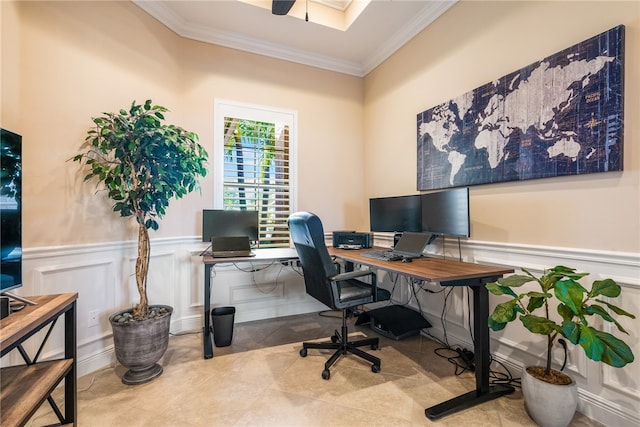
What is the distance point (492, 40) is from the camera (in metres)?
2.21

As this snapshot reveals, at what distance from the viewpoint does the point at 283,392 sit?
1.92 meters

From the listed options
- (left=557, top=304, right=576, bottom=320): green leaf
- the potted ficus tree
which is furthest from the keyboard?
the potted ficus tree

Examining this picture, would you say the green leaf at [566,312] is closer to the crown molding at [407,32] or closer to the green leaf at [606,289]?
the green leaf at [606,289]

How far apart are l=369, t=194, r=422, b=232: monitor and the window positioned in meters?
1.03

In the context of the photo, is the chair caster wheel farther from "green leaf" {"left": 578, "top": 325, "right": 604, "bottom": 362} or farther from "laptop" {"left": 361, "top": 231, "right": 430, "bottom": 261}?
"green leaf" {"left": 578, "top": 325, "right": 604, "bottom": 362}

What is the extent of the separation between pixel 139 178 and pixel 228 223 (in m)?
0.97

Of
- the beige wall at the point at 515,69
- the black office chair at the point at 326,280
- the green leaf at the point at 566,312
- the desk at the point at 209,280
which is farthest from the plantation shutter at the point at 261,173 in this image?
the green leaf at the point at 566,312

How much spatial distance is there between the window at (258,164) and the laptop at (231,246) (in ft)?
1.59

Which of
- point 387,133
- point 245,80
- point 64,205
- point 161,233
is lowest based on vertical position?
point 161,233

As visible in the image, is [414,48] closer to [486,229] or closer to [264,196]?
[486,229]

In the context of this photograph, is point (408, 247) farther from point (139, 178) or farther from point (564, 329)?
point (139, 178)

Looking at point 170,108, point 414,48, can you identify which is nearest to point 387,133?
point 414,48

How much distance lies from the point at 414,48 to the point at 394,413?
10.6 ft

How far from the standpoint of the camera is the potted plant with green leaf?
1.36 metres
